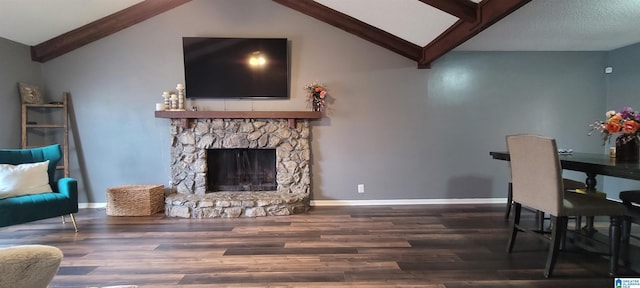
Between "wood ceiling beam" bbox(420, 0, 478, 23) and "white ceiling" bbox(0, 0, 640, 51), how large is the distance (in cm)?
27

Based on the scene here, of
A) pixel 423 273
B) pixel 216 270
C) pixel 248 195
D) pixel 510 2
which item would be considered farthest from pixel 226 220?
pixel 510 2

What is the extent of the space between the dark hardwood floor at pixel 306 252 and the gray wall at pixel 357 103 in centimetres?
72

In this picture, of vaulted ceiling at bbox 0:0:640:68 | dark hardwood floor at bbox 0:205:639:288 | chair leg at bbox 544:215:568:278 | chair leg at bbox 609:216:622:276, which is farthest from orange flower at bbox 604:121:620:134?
vaulted ceiling at bbox 0:0:640:68

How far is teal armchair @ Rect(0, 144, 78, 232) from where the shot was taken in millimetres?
2854

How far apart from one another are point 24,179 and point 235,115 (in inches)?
88.9

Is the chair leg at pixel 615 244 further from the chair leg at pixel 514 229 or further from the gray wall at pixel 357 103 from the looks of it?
the gray wall at pixel 357 103

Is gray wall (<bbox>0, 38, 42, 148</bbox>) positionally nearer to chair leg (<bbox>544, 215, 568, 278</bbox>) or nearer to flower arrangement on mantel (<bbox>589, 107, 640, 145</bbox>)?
chair leg (<bbox>544, 215, 568, 278</bbox>)

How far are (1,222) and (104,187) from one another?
1.44 meters

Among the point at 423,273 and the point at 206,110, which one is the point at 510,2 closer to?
the point at 423,273

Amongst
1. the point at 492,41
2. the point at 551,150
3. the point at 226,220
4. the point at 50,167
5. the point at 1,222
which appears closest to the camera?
the point at 551,150

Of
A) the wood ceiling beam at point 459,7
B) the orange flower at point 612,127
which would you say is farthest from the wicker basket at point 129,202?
the orange flower at point 612,127

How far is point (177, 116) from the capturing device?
3.98m

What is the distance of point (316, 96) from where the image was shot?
417cm

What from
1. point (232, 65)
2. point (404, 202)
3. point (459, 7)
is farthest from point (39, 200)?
point (459, 7)
